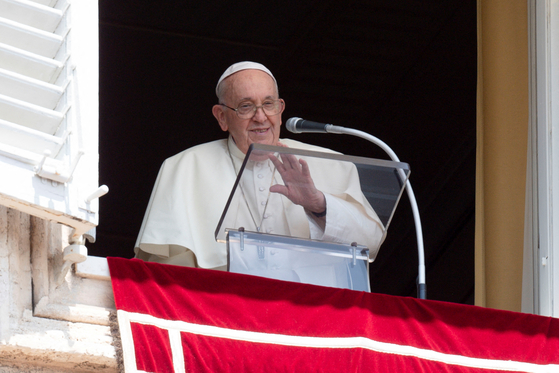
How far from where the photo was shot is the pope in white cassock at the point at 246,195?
3135 mm

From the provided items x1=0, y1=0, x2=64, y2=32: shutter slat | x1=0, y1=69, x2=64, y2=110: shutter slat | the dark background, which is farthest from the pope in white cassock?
the dark background

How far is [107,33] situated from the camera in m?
6.68

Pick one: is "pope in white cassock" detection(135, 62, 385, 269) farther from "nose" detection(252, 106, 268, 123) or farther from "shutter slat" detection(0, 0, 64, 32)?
"shutter slat" detection(0, 0, 64, 32)

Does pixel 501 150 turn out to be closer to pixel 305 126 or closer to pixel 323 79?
pixel 305 126

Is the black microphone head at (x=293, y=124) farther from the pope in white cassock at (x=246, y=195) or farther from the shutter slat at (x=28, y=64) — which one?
the shutter slat at (x=28, y=64)

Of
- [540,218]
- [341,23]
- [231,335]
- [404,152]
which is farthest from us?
[404,152]

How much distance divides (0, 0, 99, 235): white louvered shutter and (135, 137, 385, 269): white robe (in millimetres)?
616

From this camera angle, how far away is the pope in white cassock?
3.13 meters

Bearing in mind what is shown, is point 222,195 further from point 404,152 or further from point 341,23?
point 404,152

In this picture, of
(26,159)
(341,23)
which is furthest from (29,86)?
Result: (341,23)

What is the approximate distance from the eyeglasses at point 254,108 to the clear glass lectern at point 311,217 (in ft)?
3.32

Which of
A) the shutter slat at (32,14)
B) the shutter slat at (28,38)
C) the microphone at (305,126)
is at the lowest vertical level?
the microphone at (305,126)

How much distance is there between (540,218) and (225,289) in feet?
5.54

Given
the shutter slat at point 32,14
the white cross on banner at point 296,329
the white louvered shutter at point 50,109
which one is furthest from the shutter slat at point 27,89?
the white cross on banner at point 296,329
